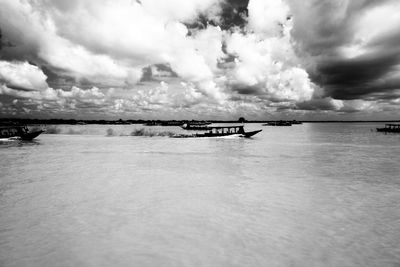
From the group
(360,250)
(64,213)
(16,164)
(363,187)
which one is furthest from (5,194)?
(363,187)

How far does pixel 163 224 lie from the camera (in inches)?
316

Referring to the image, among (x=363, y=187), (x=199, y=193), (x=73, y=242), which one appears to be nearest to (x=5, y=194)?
(x=73, y=242)

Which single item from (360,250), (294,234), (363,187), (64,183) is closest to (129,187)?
(64,183)

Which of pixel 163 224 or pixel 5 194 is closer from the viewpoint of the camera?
pixel 163 224

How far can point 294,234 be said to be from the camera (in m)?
7.29

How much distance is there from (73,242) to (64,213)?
266 cm

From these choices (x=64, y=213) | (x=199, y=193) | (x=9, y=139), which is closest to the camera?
(x=64, y=213)

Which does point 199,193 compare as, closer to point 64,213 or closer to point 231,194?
point 231,194

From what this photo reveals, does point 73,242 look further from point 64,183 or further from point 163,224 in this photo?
point 64,183

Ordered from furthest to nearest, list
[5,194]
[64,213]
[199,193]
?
[199,193], [5,194], [64,213]

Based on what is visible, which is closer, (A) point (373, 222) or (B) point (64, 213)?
(A) point (373, 222)

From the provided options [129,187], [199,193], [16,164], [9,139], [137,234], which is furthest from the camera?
[9,139]

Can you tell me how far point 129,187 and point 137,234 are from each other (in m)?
5.84

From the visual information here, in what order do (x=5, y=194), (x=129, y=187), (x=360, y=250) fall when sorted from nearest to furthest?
(x=360, y=250)
(x=5, y=194)
(x=129, y=187)
